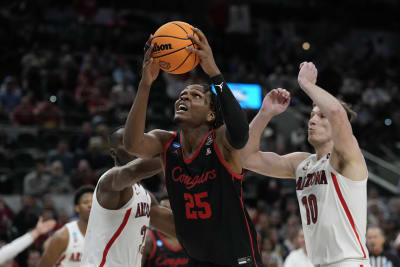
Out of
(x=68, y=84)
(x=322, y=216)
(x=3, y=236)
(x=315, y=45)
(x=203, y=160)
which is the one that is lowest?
(x=3, y=236)

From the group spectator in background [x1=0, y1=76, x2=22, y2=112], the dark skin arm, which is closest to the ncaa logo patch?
the dark skin arm

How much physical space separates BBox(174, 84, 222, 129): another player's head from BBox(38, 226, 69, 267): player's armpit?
8.12ft

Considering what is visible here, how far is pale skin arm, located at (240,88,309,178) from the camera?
4.99 m

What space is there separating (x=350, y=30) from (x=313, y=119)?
60.6 feet

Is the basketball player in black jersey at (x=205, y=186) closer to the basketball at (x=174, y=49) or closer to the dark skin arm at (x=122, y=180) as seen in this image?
the basketball at (x=174, y=49)

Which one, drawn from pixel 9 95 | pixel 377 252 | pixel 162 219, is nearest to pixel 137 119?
pixel 162 219

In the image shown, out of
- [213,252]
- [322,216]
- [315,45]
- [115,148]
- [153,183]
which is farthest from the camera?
[315,45]

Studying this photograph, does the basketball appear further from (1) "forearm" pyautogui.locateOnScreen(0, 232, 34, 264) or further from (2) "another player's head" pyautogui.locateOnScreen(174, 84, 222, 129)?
(1) "forearm" pyautogui.locateOnScreen(0, 232, 34, 264)

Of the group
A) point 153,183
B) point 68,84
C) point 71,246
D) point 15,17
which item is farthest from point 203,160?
point 15,17

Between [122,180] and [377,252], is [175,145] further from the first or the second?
[377,252]

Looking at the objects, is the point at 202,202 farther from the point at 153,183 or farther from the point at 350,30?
the point at 350,30

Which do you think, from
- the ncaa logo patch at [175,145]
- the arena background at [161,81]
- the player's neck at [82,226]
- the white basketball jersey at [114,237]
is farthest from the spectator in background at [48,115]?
the ncaa logo patch at [175,145]

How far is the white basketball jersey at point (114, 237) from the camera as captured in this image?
5.17 metres

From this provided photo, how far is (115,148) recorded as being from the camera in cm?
554
